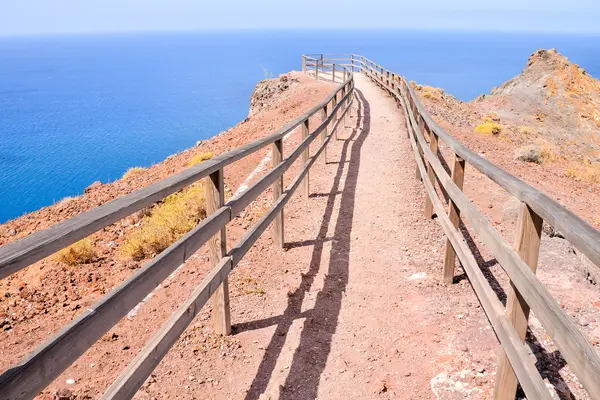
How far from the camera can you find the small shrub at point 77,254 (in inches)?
311

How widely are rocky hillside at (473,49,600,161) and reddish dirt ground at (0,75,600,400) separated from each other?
99.3 feet

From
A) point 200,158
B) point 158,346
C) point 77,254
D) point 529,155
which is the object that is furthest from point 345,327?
point 200,158

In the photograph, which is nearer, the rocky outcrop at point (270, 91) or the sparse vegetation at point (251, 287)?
the sparse vegetation at point (251, 287)

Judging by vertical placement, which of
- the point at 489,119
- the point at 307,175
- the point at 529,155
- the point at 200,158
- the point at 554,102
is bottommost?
the point at 554,102

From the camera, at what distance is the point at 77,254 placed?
7.98 metres

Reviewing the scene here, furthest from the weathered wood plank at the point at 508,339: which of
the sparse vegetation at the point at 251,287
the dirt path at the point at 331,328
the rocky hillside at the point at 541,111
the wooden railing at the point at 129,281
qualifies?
the rocky hillside at the point at 541,111

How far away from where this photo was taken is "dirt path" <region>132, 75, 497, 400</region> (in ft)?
12.4

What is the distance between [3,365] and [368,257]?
378cm

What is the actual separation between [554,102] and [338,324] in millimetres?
40874

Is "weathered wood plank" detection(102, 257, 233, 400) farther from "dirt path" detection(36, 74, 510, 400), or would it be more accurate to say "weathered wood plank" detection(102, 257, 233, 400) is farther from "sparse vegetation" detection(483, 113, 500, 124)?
"sparse vegetation" detection(483, 113, 500, 124)

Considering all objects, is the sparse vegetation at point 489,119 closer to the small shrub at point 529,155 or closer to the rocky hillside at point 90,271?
the small shrub at point 529,155

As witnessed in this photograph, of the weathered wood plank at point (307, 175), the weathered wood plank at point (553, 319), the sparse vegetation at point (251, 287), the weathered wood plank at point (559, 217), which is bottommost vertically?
the sparse vegetation at point (251, 287)

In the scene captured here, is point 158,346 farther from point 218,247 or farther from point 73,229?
point 218,247

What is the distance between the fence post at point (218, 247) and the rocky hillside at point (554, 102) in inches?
1300
